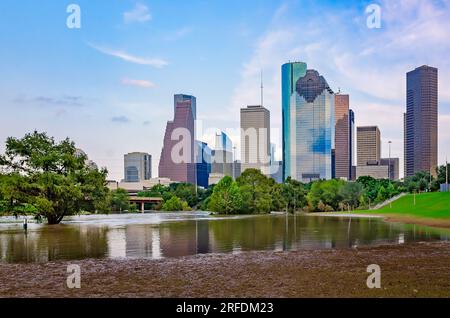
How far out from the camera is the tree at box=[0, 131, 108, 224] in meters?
55.8

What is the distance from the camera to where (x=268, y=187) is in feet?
388

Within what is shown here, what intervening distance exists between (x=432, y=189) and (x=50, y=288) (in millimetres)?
122828

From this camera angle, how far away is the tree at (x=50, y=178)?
183 ft

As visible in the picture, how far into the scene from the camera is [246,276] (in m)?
17.3

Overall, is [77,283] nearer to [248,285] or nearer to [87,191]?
[248,285]

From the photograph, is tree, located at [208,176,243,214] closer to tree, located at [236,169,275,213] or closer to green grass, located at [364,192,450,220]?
tree, located at [236,169,275,213]

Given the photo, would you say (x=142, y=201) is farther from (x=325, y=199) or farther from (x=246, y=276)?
(x=246, y=276)

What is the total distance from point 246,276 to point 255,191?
9706 cm

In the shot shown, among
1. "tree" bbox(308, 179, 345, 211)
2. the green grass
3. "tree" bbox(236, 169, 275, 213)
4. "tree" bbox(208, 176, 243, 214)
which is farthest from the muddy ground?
"tree" bbox(308, 179, 345, 211)

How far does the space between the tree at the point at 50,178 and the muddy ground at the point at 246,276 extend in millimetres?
36607

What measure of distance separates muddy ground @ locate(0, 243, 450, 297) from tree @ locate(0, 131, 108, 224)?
3661 centimetres

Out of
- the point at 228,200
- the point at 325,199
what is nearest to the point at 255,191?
the point at 228,200

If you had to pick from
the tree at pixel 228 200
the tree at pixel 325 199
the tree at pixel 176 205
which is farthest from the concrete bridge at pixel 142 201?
the tree at pixel 325 199
